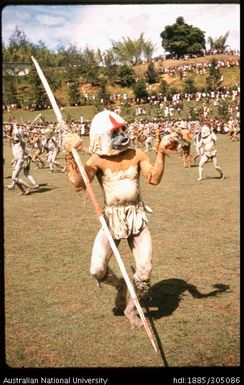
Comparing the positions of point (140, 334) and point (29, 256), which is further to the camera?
point (29, 256)

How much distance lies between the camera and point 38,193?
1404 cm

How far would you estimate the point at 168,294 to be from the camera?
6145mm

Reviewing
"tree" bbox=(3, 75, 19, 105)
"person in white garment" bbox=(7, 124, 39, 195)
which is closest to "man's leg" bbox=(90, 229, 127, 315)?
"person in white garment" bbox=(7, 124, 39, 195)

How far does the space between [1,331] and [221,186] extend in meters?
9.99

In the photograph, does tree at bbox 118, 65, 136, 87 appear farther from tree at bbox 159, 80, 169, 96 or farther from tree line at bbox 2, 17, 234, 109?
tree at bbox 159, 80, 169, 96

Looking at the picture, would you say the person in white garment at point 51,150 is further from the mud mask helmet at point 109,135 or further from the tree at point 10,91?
the tree at point 10,91

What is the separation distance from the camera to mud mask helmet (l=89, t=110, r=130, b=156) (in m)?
5.03

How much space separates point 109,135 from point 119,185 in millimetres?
529

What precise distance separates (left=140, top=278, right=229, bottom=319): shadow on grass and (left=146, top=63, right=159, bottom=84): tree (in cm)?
2882

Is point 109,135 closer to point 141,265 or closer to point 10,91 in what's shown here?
point 141,265

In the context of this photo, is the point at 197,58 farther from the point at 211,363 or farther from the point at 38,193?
the point at 211,363

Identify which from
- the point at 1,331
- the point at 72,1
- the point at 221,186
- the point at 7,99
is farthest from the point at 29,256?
the point at 7,99

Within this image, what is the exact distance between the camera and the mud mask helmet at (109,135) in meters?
5.03

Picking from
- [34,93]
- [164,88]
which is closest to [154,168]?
[34,93]
